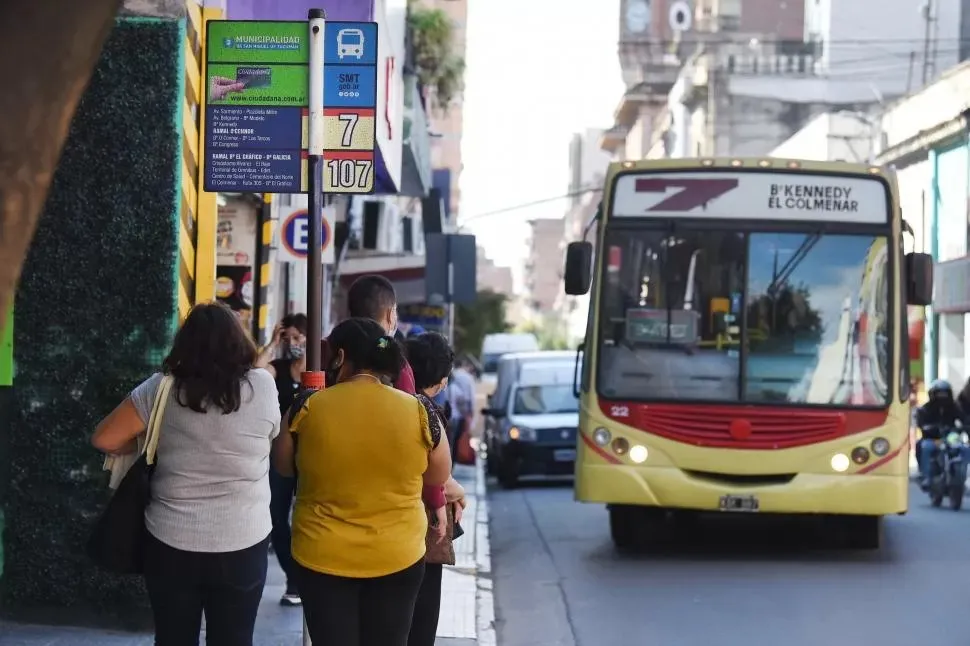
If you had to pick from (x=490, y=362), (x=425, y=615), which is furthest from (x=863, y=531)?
(x=490, y=362)

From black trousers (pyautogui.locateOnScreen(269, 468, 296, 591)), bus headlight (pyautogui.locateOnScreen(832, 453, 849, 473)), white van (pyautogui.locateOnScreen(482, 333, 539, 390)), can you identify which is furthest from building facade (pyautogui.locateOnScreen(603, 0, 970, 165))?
black trousers (pyautogui.locateOnScreen(269, 468, 296, 591))

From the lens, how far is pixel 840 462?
41.9 feet

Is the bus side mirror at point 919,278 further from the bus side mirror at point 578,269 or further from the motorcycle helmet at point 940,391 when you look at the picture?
the motorcycle helmet at point 940,391

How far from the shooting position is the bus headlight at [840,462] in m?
12.8

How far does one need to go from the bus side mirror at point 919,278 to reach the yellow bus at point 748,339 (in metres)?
0.02

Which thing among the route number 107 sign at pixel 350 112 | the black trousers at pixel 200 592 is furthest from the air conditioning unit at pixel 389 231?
the black trousers at pixel 200 592

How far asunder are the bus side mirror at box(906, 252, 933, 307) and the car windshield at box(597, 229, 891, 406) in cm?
20

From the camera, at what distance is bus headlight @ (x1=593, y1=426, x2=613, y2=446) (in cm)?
1312

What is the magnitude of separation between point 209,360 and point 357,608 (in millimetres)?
949

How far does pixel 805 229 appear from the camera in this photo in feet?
43.5

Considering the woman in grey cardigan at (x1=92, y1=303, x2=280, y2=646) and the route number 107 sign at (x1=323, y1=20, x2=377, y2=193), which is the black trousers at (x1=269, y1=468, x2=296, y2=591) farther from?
the woman in grey cardigan at (x1=92, y1=303, x2=280, y2=646)

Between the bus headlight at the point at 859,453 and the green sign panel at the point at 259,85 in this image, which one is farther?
the bus headlight at the point at 859,453

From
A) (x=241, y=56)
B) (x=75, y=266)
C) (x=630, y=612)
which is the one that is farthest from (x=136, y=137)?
(x=630, y=612)

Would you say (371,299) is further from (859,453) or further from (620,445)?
(859,453)
